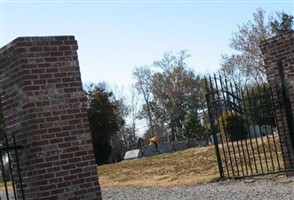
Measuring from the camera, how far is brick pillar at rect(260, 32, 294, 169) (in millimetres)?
10055

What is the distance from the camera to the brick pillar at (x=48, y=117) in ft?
19.1

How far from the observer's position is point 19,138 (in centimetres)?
607

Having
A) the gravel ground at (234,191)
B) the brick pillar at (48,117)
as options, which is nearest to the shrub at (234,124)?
the gravel ground at (234,191)

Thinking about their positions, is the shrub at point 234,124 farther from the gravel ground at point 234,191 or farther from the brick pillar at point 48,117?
the brick pillar at point 48,117

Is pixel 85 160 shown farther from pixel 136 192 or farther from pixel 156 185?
pixel 156 185

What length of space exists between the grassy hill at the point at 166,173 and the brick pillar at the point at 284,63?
8.64 feet

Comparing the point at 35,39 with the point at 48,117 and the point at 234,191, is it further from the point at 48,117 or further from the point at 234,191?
the point at 234,191

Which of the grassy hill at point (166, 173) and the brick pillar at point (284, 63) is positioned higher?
the brick pillar at point (284, 63)

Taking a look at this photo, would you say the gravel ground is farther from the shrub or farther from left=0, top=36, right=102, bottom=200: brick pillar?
left=0, top=36, right=102, bottom=200: brick pillar

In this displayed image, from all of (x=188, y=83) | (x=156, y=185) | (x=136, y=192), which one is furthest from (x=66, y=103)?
(x=188, y=83)

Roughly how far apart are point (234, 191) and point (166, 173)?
6.60 meters

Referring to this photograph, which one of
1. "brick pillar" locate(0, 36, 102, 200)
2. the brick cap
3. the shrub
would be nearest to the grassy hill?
the shrub

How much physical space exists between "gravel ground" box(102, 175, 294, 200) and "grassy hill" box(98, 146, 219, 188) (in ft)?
3.95

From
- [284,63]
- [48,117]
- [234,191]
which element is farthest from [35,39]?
[284,63]
